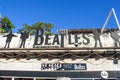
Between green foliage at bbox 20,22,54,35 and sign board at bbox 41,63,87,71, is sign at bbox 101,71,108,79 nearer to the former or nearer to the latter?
sign board at bbox 41,63,87,71

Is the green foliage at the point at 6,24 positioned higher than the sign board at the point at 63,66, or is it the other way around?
the green foliage at the point at 6,24

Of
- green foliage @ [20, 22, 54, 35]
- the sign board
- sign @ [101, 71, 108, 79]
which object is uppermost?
green foliage @ [20, 22, 54, 35]

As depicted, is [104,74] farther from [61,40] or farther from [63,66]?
[61,40]

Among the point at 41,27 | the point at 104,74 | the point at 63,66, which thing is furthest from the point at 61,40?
the point at 41,27

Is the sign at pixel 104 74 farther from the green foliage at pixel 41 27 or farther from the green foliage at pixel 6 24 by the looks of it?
the green foliage at pixel 6 24

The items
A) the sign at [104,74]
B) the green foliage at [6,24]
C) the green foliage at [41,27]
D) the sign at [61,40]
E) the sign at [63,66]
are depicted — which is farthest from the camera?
the green foliage at [41,27]

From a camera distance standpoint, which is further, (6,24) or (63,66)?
(6,24)

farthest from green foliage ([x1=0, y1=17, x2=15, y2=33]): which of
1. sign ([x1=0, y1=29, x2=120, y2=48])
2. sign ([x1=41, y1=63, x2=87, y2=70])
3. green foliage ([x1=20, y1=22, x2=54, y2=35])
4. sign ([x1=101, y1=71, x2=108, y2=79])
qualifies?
sign ([x1=101, y1=71, x2=108, y2=79])

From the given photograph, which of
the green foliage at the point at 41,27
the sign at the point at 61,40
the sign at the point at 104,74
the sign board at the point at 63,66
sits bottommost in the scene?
the sign at the point at 104,74

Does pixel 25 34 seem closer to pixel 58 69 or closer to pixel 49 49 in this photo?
pixel 49 49

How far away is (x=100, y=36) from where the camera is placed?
54.6ft

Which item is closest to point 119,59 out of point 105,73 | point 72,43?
point 105,73

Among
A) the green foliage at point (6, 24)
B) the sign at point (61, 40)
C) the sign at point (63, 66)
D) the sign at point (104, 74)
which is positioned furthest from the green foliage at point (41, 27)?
the sign at point (104, 74)

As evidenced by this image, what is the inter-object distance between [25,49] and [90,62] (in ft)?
14.3
